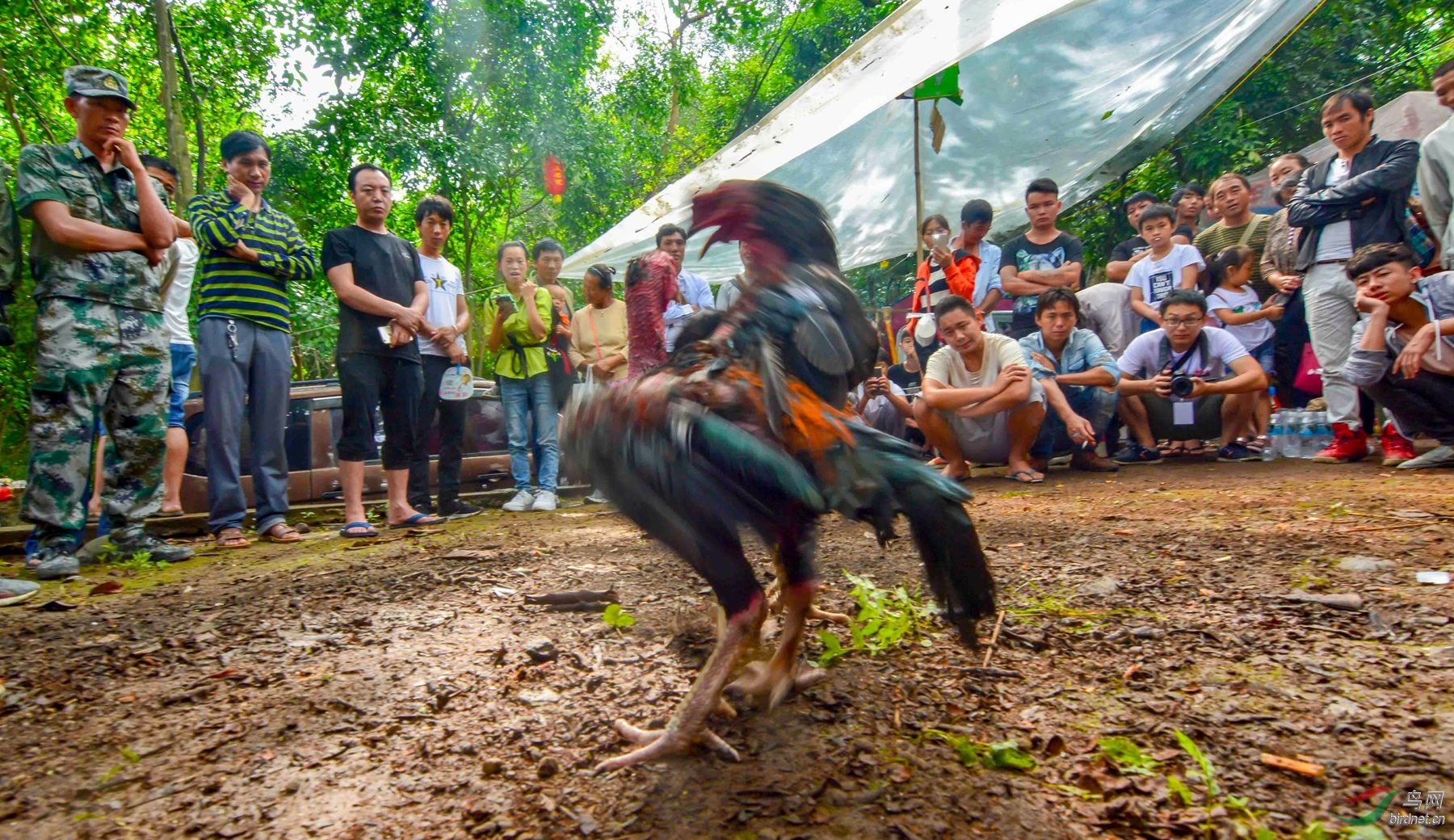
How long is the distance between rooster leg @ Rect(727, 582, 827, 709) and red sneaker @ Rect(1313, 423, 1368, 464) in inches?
208

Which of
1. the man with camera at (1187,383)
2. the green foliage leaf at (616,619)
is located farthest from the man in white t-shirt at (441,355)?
the man with camera at (1187,383)

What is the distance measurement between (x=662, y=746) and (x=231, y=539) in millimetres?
3672

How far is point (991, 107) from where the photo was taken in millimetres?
6055

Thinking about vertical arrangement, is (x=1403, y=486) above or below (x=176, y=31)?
below

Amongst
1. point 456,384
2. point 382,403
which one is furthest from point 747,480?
point 456,384

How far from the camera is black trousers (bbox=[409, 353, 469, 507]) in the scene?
17.5ft

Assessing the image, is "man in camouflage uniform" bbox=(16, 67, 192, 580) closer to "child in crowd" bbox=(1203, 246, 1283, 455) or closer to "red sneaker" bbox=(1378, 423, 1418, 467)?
"child in crowd" bbox=(1203, 246, 1283, 455)

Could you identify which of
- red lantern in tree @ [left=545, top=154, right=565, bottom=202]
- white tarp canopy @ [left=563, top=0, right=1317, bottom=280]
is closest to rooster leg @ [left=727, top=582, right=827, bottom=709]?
white tarp canopy @ [left=563, top=0, right=1317, bottom=280]

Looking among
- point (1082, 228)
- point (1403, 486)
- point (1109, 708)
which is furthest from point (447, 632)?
point (1082, 228)

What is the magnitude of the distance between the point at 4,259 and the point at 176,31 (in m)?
10.7

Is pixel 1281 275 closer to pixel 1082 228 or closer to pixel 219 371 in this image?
pixel 1082 228

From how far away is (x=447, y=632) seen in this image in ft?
8.77

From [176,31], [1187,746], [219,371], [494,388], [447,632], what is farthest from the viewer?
[176,31]

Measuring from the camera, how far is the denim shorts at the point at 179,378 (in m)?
5.10
